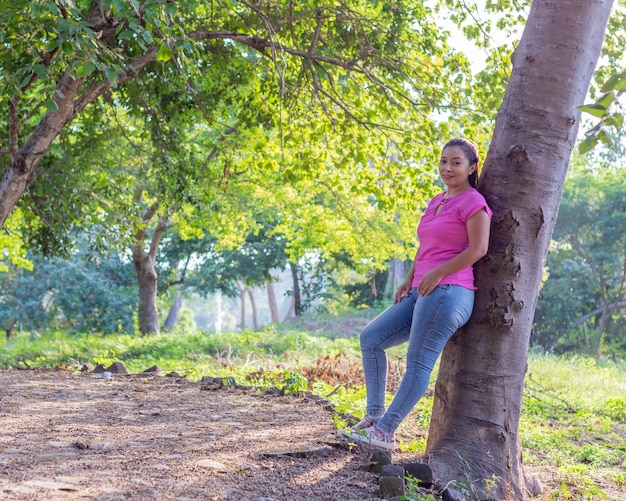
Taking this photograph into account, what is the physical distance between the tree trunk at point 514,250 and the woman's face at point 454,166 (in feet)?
0.74

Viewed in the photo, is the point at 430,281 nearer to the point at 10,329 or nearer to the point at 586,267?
the point at 586,267

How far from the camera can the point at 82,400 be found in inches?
259

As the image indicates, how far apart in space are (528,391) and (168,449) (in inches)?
264

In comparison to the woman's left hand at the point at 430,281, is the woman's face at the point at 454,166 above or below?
above

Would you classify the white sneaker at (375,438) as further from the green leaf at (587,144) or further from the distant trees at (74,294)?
the distant trees at (74,294)

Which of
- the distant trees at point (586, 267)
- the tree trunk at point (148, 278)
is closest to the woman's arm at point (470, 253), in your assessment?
the tree trunk at point (148, 278)

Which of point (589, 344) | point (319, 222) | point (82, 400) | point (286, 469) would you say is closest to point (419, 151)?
point (82, 400)

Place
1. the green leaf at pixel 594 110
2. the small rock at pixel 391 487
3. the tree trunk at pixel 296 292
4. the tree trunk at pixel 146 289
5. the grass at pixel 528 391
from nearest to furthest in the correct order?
the green leaf at pixel 594 110 → the small rock at pixel 391 487 → the grass at pixel 528 391 → the tree trunk at pixel 146 289 → the tree trunk at pixel 296 292

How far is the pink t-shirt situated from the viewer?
416 centimetres

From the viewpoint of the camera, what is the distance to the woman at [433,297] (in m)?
4.10

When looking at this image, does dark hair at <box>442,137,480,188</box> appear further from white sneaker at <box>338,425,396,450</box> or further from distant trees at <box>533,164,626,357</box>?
distant trees at <box>533,164,626,357</box>

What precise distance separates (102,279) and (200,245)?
4.08m

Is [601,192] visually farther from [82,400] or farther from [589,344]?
[82,400]

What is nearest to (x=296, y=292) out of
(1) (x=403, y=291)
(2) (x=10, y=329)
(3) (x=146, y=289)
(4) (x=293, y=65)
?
(2) (x=10, y=329)
